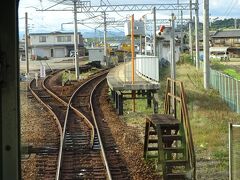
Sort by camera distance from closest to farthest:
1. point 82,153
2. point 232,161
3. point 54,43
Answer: point 232,161
point 82,153
point 54,43

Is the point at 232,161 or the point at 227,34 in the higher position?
the point at 227,34

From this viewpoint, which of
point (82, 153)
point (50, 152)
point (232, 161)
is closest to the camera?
point (232, 161)

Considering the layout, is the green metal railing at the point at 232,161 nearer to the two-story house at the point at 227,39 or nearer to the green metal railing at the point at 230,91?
the green metal railing at the point at 230,91

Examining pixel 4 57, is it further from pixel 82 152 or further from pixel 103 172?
pixel 82 152

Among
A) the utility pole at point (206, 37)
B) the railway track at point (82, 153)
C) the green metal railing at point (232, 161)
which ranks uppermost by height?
the utility pole at point (206, 37)

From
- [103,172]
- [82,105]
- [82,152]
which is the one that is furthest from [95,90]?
[103,172]

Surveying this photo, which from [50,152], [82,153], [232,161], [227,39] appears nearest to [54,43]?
[227,39]

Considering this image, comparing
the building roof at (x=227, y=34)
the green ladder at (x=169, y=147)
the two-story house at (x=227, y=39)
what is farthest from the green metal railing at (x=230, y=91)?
the building roof at (x=227, y=34)

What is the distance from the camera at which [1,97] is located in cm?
203

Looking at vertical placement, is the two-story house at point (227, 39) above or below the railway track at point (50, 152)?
above

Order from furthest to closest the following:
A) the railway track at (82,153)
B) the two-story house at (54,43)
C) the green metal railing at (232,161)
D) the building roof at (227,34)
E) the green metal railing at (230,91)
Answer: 1. the two-story house at (54,43)
2. the building roof at (227,34)
3. the green metal railing at (230,91)
4. the railway track at (82,153)
5. the green metal railing at (232,161)

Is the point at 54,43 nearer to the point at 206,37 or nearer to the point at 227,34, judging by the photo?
the point at 227,34

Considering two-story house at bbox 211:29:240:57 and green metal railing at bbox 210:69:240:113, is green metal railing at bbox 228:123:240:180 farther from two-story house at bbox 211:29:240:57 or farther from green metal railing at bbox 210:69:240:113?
two-story house at bbox 211:29:240:57

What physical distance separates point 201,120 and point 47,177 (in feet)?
21.6
